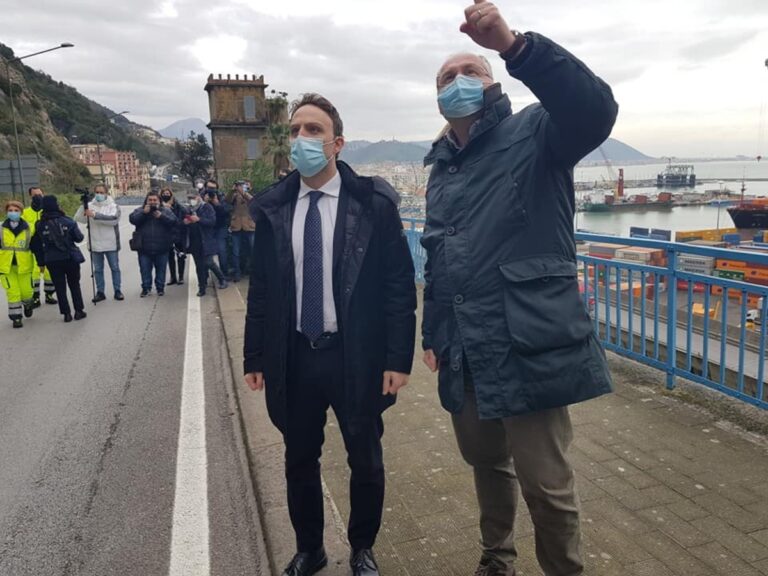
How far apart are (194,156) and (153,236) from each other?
8496 cm

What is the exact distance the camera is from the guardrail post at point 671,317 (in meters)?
4.88

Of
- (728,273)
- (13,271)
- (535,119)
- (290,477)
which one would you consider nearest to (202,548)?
(290,477)

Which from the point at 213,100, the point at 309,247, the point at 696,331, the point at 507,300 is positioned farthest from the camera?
the point at 213,100

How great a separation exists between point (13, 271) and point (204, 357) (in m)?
4.17

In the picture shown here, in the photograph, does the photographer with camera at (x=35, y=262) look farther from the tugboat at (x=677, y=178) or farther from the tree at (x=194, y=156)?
the tugboat at (x=677, y=178)

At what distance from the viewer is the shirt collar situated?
9.11ft

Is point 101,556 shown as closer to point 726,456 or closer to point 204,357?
point 726,456

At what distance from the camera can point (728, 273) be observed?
4523 mm

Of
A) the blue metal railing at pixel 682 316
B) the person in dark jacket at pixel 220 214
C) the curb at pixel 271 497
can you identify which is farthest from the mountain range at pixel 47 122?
the blue metal railing at pixel 682 316

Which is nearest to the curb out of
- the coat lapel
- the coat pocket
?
the coat lapel

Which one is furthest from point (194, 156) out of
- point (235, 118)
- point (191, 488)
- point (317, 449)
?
point (317, 449)

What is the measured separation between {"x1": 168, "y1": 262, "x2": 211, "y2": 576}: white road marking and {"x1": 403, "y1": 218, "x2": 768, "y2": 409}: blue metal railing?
141 inches

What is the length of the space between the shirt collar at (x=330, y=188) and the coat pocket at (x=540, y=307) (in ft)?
2.95

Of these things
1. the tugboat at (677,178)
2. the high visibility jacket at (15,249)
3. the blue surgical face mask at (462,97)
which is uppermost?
the tugboat at (677,178)
